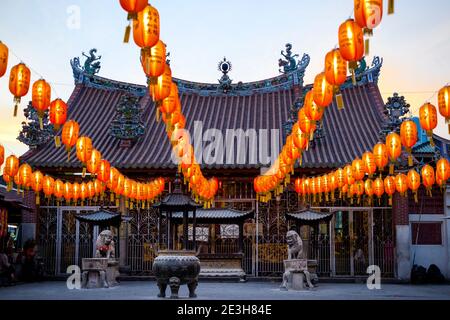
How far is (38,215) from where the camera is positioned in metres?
22.5

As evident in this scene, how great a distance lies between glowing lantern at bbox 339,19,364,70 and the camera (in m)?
9.81

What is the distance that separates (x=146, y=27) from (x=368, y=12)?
3.25 meters

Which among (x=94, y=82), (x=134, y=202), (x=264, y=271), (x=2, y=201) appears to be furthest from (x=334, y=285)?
(x=94, y=82)

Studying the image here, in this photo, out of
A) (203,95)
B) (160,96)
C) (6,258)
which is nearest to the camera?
(160,96)

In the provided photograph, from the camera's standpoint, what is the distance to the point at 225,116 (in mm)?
25469

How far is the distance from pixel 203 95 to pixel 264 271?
27.9ft

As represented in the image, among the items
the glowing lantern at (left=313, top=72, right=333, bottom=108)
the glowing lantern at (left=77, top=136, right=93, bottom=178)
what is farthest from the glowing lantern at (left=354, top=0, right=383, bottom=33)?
the glowing lantern at (left=77, top=136, right=93, bottom=178)

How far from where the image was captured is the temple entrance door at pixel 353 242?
72.0 feet

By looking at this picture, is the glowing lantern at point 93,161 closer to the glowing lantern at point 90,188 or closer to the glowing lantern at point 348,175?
the glowing lantern at point 90,188

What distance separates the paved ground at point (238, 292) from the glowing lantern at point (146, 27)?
7.30 metres

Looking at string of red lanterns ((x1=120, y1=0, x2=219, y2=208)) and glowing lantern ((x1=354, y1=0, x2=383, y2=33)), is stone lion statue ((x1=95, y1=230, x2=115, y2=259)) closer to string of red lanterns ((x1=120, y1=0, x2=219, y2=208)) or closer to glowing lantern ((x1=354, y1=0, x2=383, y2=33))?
string of red lanterns ((x1=120, y1=0, x2=219, y2=208))

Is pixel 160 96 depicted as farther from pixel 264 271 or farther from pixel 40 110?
pixel 264 271

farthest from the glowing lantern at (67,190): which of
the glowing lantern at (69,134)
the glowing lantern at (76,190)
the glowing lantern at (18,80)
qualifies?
the glowing lantern at (18,80)
